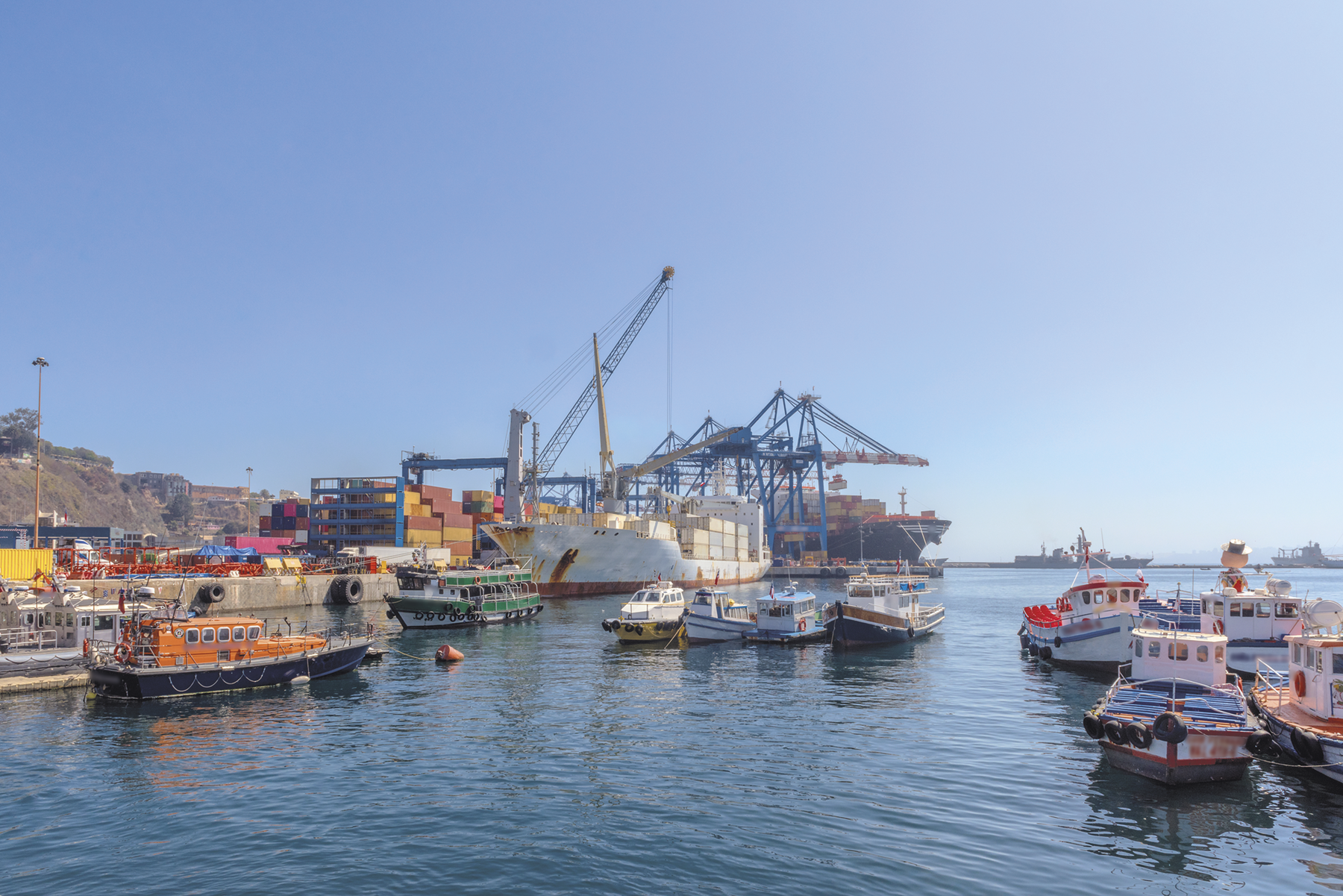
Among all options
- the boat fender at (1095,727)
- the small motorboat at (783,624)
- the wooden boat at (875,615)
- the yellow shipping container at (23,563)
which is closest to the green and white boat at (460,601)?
the small motorboat at (783,624)

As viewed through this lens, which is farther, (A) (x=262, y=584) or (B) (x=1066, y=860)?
(A) (x=262, y=584)

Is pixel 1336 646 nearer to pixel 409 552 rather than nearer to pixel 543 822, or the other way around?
pixel 543 822

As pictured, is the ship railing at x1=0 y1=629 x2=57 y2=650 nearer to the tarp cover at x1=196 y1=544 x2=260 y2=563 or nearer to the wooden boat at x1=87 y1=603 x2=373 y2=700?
the wooden boat at x1=87 y1=603 x2=373 y2=700

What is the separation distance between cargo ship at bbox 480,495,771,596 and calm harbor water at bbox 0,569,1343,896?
55.2m

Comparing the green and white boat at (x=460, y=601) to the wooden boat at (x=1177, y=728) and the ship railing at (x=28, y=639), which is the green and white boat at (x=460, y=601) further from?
the wooden boat at (x=1177, y=728)

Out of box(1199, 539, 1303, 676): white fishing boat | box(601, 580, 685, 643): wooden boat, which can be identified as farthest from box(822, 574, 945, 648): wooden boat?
box(1199, 539, 1303, 676): white fishing boat

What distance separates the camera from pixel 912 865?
16156 millimetres

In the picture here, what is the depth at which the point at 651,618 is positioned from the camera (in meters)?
51.8

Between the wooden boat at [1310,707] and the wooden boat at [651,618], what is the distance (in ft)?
105

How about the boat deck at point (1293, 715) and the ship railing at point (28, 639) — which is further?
the ship railing at point (28, 639)

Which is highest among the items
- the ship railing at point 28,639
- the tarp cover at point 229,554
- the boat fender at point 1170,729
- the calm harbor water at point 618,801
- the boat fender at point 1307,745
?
the tarp cover at point 229,554

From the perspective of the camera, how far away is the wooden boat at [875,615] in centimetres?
4991

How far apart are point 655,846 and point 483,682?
870 inches

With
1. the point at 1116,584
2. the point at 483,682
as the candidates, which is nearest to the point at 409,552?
the point at 483,682
